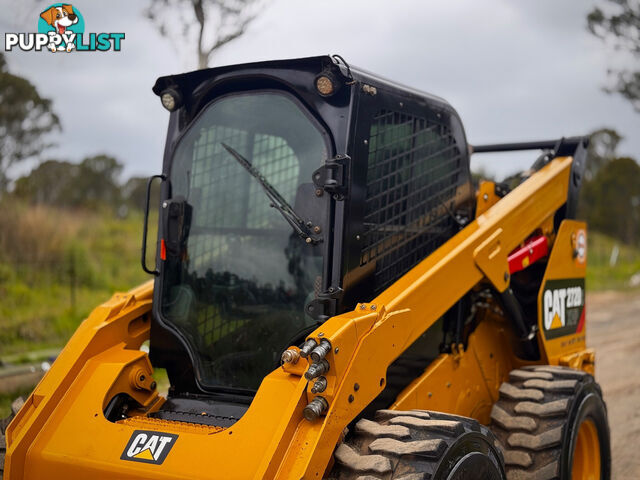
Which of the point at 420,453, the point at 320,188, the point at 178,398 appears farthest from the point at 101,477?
the point at 320,188

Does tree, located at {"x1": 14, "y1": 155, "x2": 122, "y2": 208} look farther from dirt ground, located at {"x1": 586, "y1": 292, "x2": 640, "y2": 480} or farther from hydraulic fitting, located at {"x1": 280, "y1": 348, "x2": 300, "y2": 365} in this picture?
hydraulic fitting, located at {"x1": 280, "y1": 348, "x2": 300, "y2": 365}

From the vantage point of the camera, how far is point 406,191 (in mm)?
3807

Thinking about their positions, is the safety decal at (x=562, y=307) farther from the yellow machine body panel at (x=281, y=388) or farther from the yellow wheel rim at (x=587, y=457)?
the yellow wheel rim at (x=587, y=457)

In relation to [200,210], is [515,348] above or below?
below

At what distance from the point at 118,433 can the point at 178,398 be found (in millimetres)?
537

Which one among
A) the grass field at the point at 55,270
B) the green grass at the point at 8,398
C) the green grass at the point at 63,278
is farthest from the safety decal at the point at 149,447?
the green grass at the point at 63,278

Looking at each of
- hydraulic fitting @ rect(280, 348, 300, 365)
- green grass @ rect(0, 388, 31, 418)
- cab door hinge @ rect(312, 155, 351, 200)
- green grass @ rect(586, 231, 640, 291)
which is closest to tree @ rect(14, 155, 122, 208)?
green grass @ rect(0, 388, 31, 418)

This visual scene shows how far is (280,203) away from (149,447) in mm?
1251

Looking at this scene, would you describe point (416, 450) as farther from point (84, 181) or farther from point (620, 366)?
point (84, 181)

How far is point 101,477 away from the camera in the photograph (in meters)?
3.03

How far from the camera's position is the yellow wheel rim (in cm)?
432

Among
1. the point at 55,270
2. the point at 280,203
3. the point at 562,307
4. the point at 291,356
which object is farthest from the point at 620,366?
the point at 55,270

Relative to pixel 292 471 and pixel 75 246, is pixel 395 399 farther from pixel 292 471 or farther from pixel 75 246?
pixel 75 246

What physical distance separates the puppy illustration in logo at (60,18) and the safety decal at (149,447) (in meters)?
5.05
